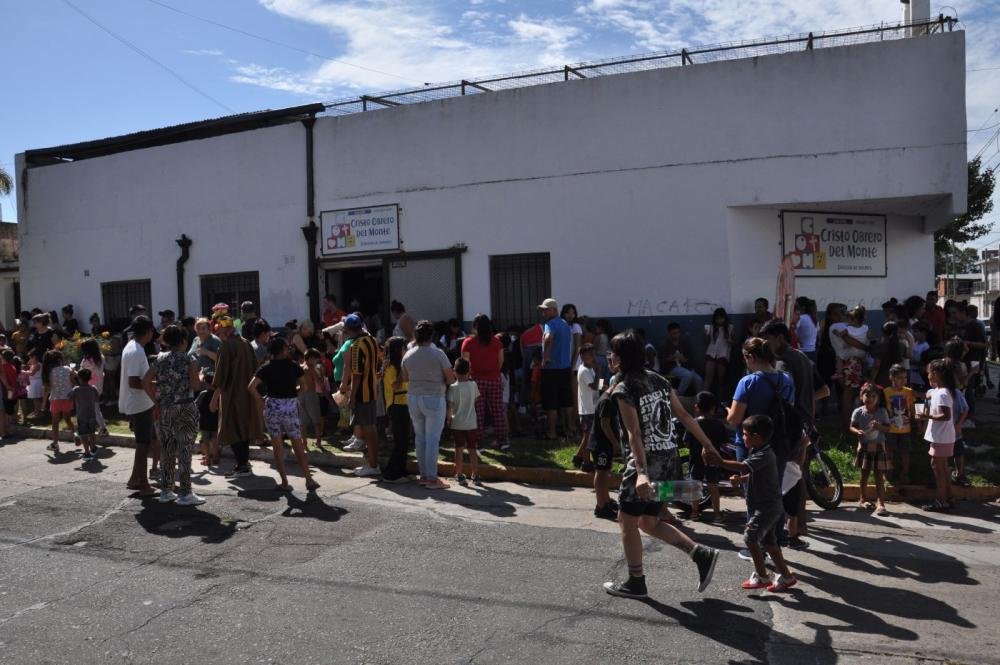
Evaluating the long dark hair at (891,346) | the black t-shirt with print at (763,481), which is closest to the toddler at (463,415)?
the black t-shirt with print at (763,481)

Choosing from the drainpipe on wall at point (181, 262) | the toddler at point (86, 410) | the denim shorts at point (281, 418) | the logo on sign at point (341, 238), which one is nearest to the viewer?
the denim shorts at point (281, 418)

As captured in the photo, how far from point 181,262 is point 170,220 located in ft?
3.31

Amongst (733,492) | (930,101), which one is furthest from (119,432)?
(930,101)

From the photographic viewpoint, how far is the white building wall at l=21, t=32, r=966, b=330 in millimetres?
12070

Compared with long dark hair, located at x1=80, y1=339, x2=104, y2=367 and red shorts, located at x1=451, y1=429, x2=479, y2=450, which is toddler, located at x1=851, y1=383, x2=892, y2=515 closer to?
red shorts, located at x1=451, y1=429, x2=479, y2=450

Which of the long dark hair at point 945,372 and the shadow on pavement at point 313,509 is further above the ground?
the long dark hair at point 945,372

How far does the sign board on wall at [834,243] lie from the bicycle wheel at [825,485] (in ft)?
18.3

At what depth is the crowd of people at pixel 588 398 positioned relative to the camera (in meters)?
5.52

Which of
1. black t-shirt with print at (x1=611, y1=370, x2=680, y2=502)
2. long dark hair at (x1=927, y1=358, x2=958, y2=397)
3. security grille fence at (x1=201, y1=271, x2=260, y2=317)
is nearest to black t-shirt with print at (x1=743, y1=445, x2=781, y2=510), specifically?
black t-shirt with print at (x1=611, y1=370, x2=680, y2=502)

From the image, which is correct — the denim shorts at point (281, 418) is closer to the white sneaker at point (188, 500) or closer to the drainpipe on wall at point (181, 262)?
the white sneaker at point (188, 500)

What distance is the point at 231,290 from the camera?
56.1ft

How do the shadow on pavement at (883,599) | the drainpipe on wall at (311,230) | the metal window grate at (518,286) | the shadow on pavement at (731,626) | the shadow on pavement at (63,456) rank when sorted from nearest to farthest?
the shadow on pavement at (731,626) < the shadow on pavement at (883,599) < the shadow on pavement at (63,456) < the metal window grate at (518,286) < the drainpipe on wall at (311,230)

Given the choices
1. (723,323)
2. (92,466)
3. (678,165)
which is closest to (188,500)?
(92,466)

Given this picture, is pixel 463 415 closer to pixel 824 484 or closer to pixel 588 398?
pixel 588 398
